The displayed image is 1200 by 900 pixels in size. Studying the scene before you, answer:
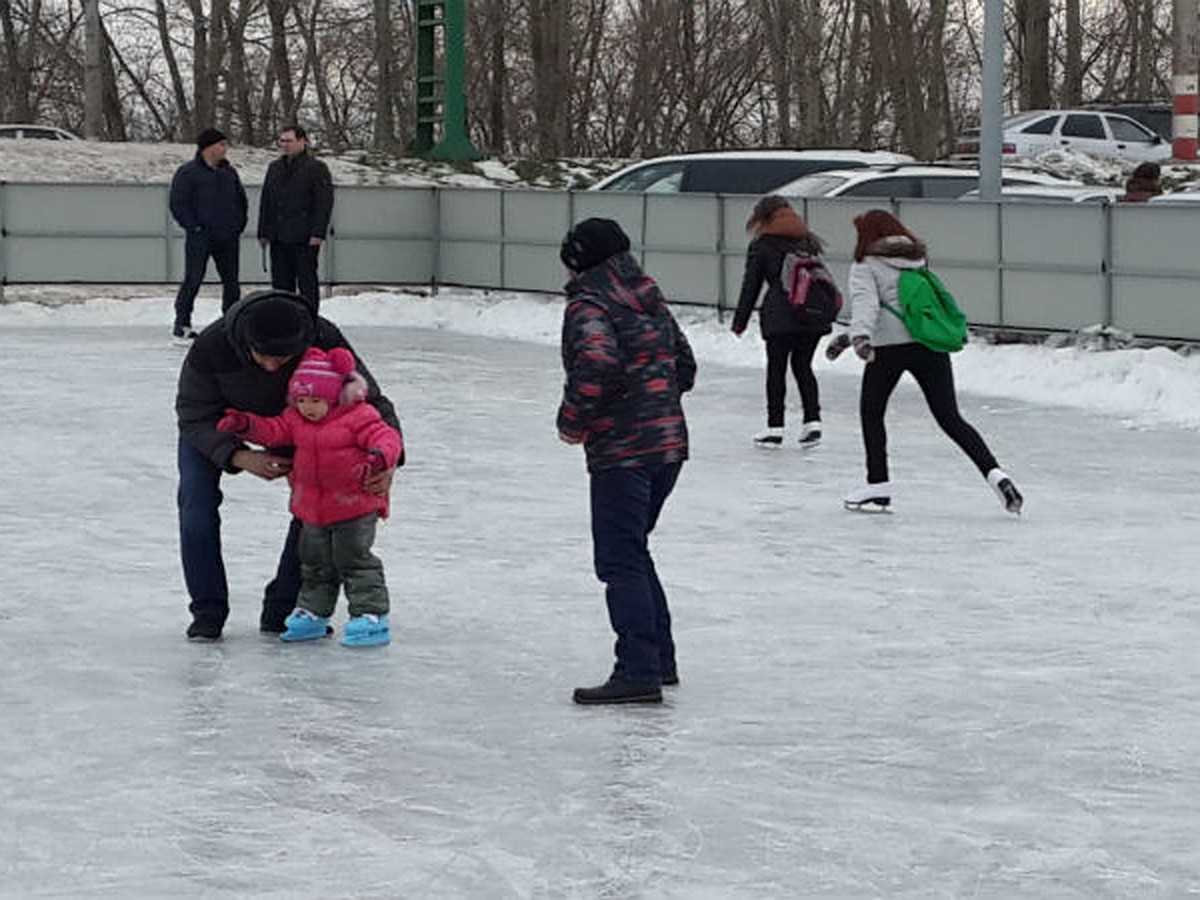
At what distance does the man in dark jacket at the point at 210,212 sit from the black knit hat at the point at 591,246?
40.6 feet

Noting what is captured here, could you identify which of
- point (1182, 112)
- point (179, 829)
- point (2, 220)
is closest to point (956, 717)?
point (179, 829)

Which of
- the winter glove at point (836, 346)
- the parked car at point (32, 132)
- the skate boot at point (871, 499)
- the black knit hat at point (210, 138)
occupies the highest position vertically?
the parked car at point (32, 132)

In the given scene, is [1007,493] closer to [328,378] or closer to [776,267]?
[776,267]

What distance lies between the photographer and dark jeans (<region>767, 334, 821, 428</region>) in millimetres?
13031

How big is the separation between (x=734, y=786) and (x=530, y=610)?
8.18 ft

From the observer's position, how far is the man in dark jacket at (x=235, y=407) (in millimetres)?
7117

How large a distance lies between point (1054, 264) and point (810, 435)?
502 centimetres

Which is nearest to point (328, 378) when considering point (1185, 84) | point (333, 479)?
point (333, 479)

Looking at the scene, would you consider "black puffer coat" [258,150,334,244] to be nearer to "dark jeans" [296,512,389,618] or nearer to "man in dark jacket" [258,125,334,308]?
"man in dark jacket" [258,125,334,308]

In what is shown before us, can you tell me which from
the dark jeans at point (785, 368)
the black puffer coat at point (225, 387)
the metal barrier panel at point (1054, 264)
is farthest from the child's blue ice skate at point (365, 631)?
the metal barrier panel at point (1054, 264)

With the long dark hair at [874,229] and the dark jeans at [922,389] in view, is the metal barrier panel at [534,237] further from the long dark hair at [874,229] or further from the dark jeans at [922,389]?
the long dark hair at [874,229]

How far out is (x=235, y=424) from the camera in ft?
24.3

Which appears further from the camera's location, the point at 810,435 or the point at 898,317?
the point at 810,435

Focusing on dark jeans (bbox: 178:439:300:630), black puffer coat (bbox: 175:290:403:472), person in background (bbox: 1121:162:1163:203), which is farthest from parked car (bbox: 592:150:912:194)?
black puffer coat (bbox: 175:290:403:472)
